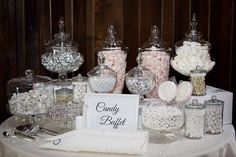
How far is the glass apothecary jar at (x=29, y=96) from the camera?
6.07 feet

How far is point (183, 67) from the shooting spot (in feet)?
6.66

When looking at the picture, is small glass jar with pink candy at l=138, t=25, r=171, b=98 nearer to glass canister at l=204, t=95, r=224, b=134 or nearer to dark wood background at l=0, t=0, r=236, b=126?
glass canister at l=204, t=95, r=224, b=134

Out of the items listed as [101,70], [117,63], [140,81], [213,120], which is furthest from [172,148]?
[117,63]

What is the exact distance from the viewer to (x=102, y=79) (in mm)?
1850

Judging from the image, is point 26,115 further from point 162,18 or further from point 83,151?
point 162,18

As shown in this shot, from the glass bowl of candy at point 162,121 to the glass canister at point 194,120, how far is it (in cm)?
3

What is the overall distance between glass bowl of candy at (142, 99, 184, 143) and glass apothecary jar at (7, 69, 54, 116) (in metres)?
0.50

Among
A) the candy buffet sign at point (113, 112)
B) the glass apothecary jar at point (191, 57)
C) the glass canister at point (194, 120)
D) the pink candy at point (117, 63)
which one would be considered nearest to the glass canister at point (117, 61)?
the pink candy at point (117, 63)

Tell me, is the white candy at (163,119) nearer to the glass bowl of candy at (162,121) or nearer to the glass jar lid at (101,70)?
the glass bowl of candy at (162,121)

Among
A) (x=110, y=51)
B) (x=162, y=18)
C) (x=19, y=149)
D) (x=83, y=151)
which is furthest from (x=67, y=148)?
(x=162, y=18)

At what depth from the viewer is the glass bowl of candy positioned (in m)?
1.59

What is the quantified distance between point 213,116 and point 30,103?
0.83 m

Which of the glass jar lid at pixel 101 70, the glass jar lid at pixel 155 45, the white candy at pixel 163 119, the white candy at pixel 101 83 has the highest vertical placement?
the glass jar lid at pixel 155 45

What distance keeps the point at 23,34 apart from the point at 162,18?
94 centimetres
